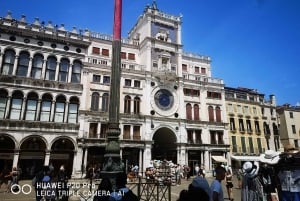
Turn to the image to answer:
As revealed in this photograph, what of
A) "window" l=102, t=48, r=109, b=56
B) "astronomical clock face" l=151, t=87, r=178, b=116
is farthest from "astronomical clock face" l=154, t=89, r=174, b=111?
"window" l=102, t=48, r=109, b=56

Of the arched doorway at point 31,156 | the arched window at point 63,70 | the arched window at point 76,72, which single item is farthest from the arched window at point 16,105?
the arched window at point 76,72

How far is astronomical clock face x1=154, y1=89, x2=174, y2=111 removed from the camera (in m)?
32.4

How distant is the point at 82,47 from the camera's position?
29.9 metres

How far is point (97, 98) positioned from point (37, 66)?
25.7 feet

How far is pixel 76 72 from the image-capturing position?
29.0 meters

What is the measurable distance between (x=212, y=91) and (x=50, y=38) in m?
24.2

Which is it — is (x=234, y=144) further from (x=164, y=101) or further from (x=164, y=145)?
(x=164, y=101)

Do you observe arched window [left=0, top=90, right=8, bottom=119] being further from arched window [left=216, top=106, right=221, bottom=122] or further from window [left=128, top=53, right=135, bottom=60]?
arched window [left=216, top=106, right=221, bottom=122]

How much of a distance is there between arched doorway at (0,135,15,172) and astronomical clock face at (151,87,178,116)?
17.1 meters

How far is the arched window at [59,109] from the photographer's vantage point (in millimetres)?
26578

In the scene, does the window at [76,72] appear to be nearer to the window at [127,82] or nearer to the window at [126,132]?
the window at [127,82]

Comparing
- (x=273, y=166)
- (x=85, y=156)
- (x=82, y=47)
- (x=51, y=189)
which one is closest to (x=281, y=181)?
(x=273, y=166)

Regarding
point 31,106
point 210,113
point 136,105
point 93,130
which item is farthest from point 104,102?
point 210,113

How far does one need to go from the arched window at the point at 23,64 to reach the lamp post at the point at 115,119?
18.0 m
